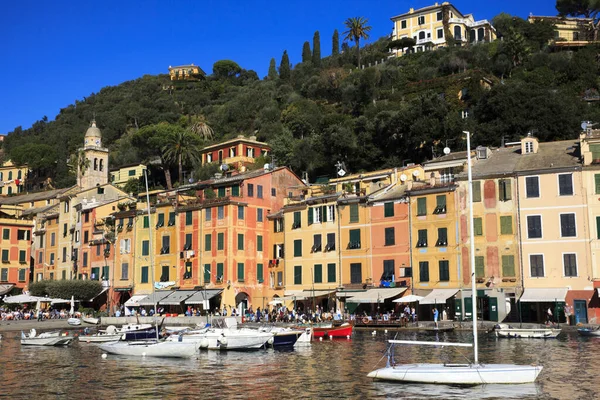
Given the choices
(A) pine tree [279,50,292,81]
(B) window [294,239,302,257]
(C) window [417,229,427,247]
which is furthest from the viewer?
(A) pine tree [279,50,292,81]

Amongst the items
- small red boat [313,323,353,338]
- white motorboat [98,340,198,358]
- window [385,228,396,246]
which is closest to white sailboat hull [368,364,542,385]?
white motorboat [98,340,198,358]

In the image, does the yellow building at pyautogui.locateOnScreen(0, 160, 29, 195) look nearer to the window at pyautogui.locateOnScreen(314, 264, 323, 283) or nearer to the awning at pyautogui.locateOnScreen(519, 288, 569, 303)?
the window at pyautogui.locateOnScreen(314, 264, 323, 283)

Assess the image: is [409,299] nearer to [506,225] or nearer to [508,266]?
[508,266]

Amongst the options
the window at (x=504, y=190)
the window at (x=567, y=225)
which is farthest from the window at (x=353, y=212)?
the window at (x=567, y=225)

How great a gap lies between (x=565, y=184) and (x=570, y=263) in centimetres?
596

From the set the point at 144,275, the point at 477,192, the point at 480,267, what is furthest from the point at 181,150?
the point at 480,267

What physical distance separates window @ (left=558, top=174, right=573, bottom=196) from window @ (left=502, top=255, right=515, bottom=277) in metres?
6.18

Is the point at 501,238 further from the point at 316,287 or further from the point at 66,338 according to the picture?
the point at 66,338

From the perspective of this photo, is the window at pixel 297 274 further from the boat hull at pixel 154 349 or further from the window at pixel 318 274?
the boat hull at pixel 154 349

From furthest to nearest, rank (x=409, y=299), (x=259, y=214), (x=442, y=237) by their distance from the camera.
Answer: (x=259, y=214), (x=442, y=237), (x=409, y=299)

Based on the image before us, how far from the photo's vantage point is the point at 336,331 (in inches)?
1957

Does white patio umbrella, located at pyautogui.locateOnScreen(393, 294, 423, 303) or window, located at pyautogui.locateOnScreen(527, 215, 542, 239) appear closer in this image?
window, located at pyautogui.locateOnScreen(527, 215, 542, 239)

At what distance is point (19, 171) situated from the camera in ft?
433

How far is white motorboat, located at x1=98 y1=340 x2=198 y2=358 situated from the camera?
4097cm
